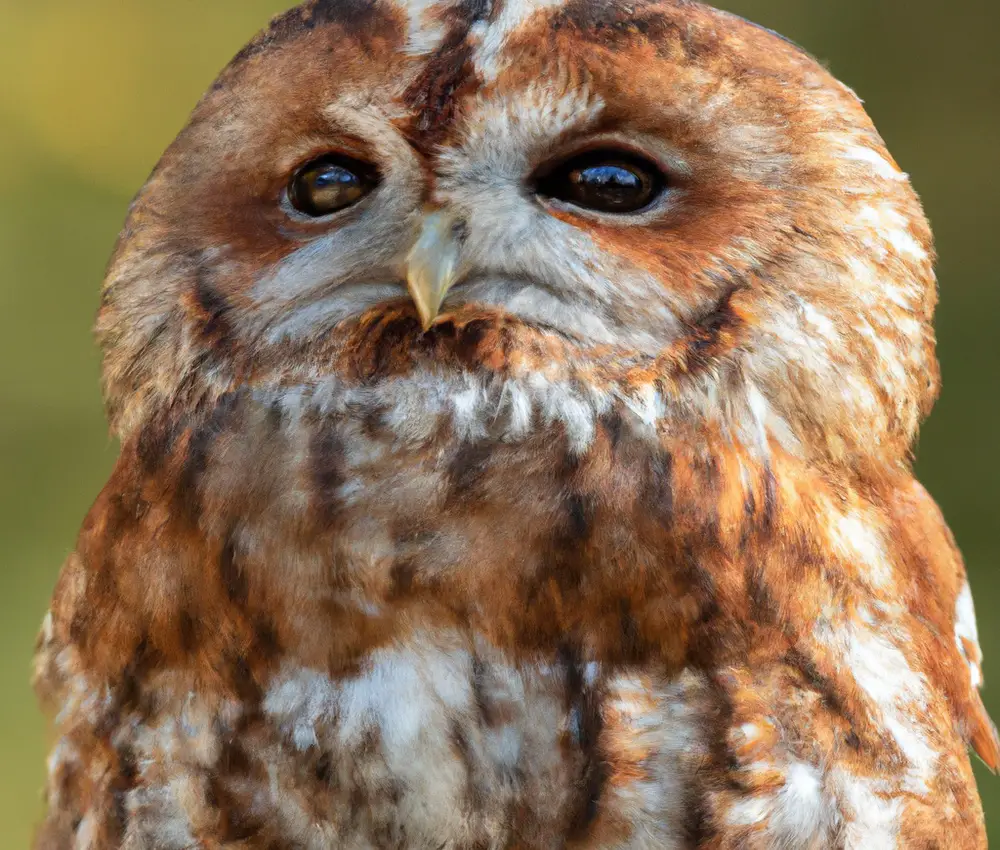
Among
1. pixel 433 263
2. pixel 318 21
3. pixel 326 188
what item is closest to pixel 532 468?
pixel 433 263

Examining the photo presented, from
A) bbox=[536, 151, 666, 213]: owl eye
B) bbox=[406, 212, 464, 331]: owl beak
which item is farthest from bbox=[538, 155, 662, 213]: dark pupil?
bbox=[406, 212, 464, 331]: owl beak

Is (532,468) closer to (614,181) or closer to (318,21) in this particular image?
(614,181)

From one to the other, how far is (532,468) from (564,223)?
0.66ft

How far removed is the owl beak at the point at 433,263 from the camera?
3.32ft

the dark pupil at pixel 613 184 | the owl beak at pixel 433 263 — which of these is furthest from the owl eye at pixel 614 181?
the owl beak at pixel 433 263

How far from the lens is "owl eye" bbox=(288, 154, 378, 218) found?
1.08 meters

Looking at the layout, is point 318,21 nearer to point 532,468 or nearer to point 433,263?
point 433,263

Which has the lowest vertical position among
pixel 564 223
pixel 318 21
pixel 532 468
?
pixel 532 468

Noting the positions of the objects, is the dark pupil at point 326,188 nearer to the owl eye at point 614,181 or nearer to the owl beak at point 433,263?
the owl beak at point 433,263

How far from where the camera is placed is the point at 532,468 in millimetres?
1024

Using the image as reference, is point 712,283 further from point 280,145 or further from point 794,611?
point 280,145

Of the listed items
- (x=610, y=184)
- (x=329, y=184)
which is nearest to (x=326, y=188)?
(x=329, y=184)

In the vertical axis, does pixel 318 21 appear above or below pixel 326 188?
above

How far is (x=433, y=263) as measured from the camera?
103 centimetres
